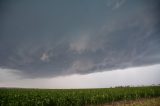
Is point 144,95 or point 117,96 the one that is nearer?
point 117,96

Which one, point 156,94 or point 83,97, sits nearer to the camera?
point 83,97

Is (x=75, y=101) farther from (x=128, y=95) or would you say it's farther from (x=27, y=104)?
(x=128, y=95)

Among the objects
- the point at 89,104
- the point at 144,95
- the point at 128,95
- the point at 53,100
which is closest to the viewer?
the point at 53,100

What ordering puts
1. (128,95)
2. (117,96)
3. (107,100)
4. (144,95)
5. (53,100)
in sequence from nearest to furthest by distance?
(53,100) < (107,100) < (117,96) < (128,95) < (144,95)

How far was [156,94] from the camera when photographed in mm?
41469

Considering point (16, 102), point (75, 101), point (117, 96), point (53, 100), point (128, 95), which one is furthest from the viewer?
point (128, 95)

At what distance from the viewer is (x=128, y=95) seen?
118 ft

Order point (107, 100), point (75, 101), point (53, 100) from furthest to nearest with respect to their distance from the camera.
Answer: point (107, 100)
point (75, 101)
point (53, 100)

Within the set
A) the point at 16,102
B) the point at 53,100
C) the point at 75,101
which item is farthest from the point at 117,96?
the point at 16,102

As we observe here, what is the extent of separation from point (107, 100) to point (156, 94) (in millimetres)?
14646

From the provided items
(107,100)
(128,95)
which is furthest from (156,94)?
(107,100)

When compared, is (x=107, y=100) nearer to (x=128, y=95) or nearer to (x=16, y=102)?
(x=128, y=95)

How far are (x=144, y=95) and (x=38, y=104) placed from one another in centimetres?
2342

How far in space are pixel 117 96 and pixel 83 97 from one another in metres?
7.73
